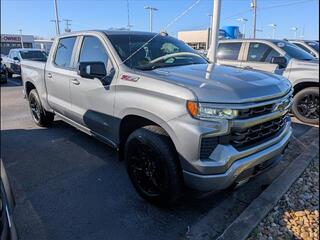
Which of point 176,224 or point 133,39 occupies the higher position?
point 133,39

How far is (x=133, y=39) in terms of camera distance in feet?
12.8

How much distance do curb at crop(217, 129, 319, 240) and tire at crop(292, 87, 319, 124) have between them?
2219 millimetres

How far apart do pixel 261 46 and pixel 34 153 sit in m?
5.72

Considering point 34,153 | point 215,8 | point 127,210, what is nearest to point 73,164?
point 34,153

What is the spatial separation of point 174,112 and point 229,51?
576 centimetres

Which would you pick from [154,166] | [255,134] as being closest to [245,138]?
[255,134]

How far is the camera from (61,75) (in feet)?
15.1

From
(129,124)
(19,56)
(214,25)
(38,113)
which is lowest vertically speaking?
(38,113)

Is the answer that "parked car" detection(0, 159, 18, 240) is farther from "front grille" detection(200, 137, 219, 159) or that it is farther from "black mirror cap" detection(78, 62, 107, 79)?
"black mirror cap" detection(78, 62, 107, 79)

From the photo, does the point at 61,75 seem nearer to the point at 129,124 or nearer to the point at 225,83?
the point at 129,124

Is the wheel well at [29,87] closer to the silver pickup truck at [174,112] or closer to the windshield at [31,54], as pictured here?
the silver pickup truck at [174,112]

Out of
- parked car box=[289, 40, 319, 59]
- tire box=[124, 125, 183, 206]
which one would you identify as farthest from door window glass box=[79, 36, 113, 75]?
parked car box=[289, 40, 319, 59]

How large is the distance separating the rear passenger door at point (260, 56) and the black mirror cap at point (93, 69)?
15.7ft

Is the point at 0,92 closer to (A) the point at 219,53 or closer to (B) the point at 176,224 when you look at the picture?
(A) the point at 219,53
